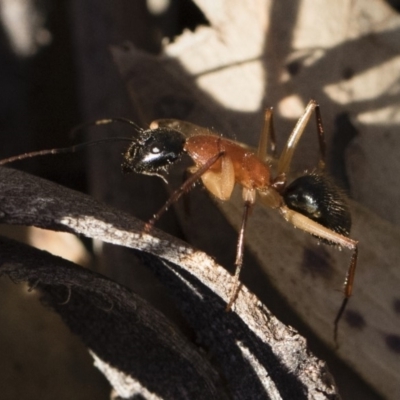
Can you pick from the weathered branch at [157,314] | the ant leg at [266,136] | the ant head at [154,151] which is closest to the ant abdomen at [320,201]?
the ant leg at [266,136]

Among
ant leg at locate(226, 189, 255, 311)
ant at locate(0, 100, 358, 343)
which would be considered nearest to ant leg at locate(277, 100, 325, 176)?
ant at locate(0, 100, 358, 343)

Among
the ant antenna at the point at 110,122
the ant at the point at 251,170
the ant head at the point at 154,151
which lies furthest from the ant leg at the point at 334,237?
the ant antenna at the point at 110,122

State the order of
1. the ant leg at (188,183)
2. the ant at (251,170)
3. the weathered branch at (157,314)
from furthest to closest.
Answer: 1. the ant at (251,170)
2. the ant leg at (188,183)
3. the weathered branch at (157,314)

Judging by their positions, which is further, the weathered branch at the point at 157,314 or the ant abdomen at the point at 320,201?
the ant abdomen at the point at 320,201

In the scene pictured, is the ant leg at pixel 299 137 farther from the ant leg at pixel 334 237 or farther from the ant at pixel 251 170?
the ant leg at pixel 334 237

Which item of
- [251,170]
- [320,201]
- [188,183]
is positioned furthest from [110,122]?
[320,201]

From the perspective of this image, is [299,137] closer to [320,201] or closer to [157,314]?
[320,201]

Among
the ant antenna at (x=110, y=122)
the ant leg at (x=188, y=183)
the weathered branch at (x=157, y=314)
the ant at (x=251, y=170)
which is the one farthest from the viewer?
the ant antenna at (x=110, y=122)

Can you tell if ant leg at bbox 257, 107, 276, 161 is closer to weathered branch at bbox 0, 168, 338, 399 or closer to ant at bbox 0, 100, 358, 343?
ant at bbox 0, 100, 358, 343

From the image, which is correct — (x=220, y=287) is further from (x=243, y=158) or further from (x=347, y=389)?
(x=243, y=158)

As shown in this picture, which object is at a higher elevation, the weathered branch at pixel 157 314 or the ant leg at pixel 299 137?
the ant leg at pixel 299 137
